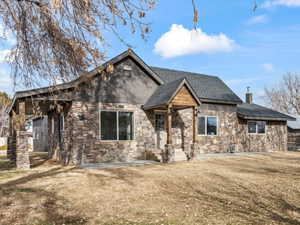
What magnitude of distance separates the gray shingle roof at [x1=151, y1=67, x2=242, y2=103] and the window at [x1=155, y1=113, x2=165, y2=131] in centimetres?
306

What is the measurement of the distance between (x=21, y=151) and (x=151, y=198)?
23.0ft

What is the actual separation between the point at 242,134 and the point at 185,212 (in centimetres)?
1417

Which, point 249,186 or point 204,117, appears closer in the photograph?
point 249,186

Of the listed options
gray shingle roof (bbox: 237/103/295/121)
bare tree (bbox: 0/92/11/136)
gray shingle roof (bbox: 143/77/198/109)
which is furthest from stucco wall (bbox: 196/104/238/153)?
bare tree (bbox: 0/92/11/136)

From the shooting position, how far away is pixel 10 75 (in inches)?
234

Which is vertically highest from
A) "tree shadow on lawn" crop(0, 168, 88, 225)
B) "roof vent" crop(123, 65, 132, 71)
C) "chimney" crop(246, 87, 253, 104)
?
"roof vent" crop(123, 65, 132, 71)

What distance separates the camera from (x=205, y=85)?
58.1 ft

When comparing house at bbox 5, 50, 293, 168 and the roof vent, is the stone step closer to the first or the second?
house at bbox 5, 50, 293, 168

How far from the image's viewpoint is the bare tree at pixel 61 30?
5340mm

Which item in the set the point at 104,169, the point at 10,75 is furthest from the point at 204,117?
the point at 10,75

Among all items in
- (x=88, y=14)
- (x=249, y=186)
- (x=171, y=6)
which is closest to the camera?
(x=171, y=6)

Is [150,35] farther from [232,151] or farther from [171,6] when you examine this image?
[232,151]

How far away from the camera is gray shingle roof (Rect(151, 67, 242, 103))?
16.3 metres

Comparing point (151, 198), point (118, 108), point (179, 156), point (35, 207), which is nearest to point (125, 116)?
point (118, 108)
